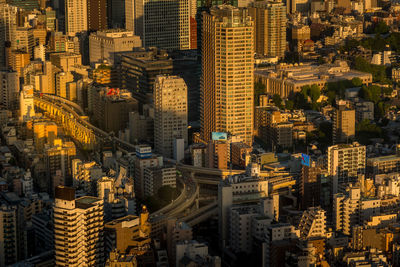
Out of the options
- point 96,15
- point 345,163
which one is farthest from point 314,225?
point 96,15

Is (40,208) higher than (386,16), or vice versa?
(386,16)

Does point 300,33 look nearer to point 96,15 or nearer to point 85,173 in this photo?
point 96,15

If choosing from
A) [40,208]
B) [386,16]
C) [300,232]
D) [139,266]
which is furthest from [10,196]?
[386,16]

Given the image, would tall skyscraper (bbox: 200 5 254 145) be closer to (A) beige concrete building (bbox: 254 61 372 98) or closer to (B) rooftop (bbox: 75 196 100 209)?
(A) beige concrete building (bbox: 254 61 372 98)

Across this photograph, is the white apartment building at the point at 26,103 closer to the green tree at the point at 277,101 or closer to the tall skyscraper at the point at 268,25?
the green tree at the point at 277,101

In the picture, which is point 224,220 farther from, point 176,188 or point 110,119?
point 110,119

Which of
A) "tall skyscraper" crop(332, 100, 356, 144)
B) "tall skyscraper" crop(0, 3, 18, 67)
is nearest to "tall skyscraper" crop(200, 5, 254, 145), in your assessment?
"tall skyscraper" crop(332, 100, 356, 144)
